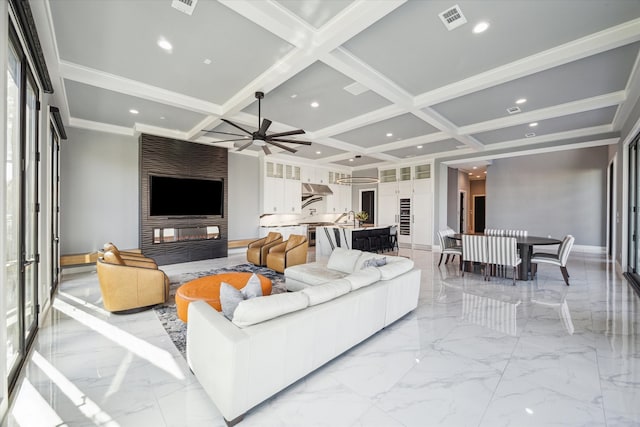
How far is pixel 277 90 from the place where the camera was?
4.40 m

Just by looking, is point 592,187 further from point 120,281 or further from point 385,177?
point 120,281

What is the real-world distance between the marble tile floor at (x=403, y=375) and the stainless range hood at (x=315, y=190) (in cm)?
686

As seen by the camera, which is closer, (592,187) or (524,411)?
(524,411)

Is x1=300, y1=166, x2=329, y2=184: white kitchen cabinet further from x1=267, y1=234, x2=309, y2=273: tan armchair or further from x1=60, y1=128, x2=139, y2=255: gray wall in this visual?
x1=60, y1=128, x2=139, y2=255: gray wall

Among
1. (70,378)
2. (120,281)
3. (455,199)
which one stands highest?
(455,199)

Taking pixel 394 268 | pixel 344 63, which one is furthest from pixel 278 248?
pixel 344 63

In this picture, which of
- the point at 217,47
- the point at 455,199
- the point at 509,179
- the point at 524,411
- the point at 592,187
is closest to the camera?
the point at 524,411

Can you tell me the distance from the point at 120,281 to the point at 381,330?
3291 millimetres

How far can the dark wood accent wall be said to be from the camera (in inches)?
247

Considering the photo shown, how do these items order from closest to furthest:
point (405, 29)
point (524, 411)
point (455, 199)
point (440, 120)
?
point (524, 411)
point (405, 29)
point (440, 120)
point (455, 199)

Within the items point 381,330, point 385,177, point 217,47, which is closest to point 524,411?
point 381,330

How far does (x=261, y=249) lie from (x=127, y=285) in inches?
115

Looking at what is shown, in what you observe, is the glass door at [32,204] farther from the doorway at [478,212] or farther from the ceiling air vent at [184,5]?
the doorway at [478,212]

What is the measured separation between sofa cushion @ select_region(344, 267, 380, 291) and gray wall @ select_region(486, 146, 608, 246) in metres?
9.09
